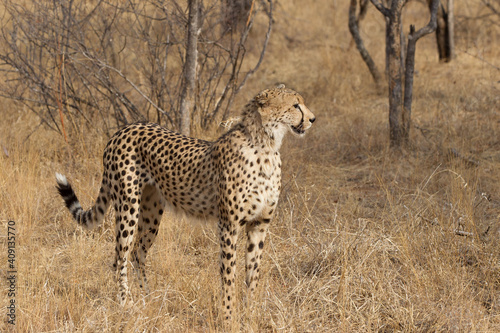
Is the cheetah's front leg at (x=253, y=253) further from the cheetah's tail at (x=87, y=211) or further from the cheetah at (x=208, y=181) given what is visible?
the cheetah's tail at (x=87, y=211)

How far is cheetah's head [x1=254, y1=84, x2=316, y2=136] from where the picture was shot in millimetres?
2758

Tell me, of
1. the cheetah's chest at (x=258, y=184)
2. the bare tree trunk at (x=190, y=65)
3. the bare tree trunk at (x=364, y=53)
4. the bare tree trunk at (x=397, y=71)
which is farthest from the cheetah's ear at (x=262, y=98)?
the bare tree trunk at (x=364, y=53)

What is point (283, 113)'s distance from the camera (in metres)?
2.76

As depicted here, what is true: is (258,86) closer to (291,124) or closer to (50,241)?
(50,241)

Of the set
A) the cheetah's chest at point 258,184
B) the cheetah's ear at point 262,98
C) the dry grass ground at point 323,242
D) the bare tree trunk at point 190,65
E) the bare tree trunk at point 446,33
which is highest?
the bare tree trunk at point 446,33

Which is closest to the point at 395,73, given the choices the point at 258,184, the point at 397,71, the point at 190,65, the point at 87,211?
the point at 397,71

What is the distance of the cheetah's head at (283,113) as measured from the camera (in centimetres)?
276

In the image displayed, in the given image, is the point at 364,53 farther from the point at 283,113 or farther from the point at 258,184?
the point at 258,184

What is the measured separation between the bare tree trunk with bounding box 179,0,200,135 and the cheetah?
1221 mm

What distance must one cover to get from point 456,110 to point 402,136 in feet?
3.67

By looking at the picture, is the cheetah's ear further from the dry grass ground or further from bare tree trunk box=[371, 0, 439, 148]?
bare tree trunk box=[371, 0, 439, 148]

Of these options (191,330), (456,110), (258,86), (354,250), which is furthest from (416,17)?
(191,330)

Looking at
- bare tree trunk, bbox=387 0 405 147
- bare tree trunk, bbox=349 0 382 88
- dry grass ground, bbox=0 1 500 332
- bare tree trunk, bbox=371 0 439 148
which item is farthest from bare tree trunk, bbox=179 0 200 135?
bare tree trunk, bbox=349 0 382 88

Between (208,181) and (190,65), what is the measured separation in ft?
5.56
